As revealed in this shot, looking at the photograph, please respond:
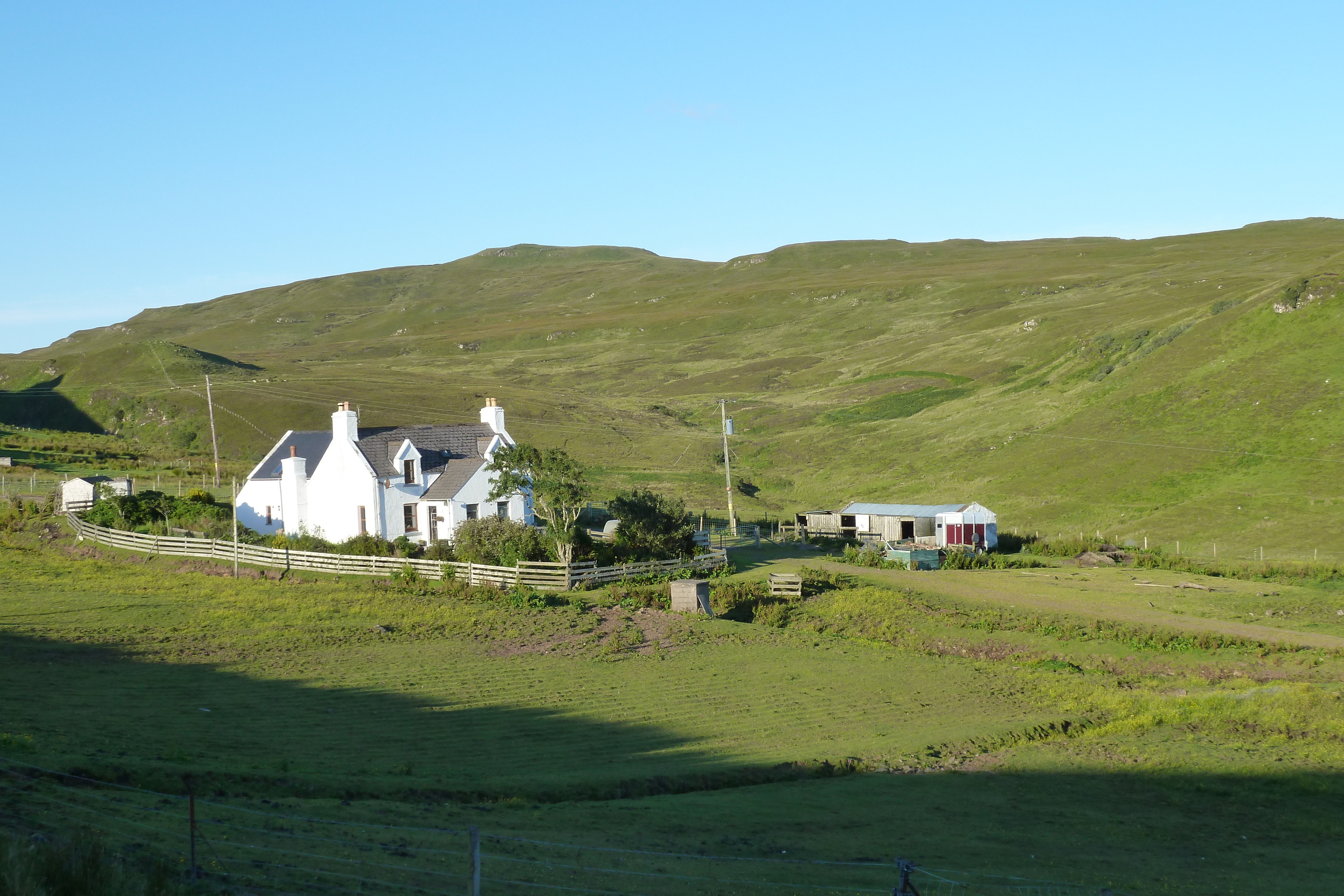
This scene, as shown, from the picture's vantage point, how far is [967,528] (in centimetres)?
5631

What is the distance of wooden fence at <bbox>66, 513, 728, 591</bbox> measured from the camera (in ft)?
140

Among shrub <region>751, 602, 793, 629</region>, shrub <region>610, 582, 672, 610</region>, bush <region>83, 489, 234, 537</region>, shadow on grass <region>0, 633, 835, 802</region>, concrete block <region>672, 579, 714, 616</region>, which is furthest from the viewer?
bush <region>83, 489, 234, 537</region>

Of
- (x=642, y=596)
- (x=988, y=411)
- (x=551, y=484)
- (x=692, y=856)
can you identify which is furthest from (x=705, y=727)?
(x=988, y=411)

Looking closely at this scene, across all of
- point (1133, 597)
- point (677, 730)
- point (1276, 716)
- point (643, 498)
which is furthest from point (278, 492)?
point (1276, 716)

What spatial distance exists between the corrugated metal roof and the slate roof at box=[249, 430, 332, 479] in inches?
1148

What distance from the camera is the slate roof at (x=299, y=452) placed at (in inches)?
2066

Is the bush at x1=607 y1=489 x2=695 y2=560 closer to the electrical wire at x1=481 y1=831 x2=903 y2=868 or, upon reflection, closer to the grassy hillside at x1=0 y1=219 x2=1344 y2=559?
the grassy hillside at x1=0 y1=219 x2=1344 y2=559

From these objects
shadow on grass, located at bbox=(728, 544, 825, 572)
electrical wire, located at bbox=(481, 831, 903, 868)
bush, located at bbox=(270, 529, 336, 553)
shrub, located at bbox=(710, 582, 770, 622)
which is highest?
bush, located at bbox=(270, 529, 336, 553)

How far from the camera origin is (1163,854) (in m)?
17.4

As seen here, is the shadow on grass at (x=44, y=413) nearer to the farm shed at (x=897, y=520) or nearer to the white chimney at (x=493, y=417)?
the white chimney at (x=493, y=417)

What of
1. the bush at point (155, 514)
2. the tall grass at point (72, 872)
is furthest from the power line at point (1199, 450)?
the tall grass at point (72, 872)

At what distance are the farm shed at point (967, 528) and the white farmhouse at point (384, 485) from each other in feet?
72.5

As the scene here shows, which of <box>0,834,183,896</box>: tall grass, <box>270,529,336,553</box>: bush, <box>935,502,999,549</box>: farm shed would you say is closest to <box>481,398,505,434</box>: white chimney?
<box>270,529,336,553</box>: bush

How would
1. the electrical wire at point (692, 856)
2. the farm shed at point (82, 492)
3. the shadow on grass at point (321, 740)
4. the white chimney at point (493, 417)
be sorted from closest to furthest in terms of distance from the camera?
the electrical wire at point (692, 856) < the shadow on grass at point (321, 740) < the white chimney at point (493, 417) < the farm shed at point (82, 492)
